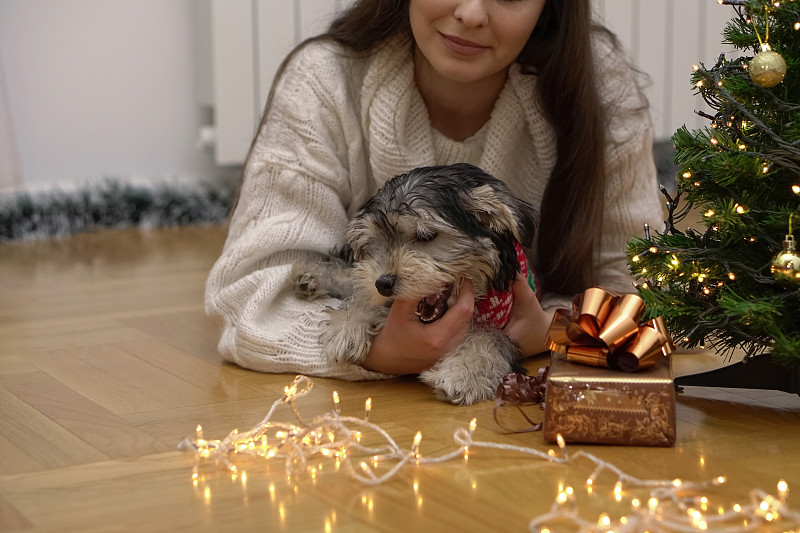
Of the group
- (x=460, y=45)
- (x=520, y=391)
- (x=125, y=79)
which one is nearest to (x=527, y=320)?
(x=520, y=391)

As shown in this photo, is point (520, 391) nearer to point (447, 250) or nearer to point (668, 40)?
point (447, 250)

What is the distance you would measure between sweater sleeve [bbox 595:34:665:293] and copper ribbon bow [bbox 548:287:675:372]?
0.76m

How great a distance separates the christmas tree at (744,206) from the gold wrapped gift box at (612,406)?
0.22m

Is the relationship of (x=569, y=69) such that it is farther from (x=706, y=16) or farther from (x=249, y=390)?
(x=706, y=16)

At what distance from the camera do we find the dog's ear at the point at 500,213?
1.98 meters

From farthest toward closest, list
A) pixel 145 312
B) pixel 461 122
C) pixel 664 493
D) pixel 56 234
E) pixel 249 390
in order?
pixel 56 234, pixel 145 312, pixel 461 122, pixel 249 390, pixel 664 493

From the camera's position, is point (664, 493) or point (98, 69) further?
point (98, 69)

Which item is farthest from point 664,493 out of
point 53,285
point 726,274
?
point 53,285

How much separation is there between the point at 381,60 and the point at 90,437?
1164 mm

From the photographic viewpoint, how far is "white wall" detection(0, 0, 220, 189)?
421 cm

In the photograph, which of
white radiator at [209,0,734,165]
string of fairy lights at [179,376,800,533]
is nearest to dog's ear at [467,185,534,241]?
string of fairy lights at [179,376,800,533]

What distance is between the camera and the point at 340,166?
8.29 feet

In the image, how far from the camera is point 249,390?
2164 millimetres

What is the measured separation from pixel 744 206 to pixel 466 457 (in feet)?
2.24
